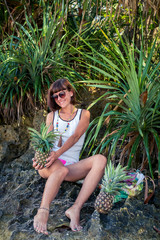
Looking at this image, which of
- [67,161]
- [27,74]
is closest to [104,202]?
[67,161]

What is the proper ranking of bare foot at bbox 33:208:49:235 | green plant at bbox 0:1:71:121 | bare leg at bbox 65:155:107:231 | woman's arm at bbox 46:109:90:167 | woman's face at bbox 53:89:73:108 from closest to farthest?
bare foot at bbox 33:208:49:235 < bare leg at bbox 65:155:107:231 < woman's arm at bbox 46:109:90:167 < woman's face at bbox 53:89:73:108 < green plant at bbox 0:1:71:121

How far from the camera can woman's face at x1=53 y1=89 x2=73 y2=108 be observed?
10.8 feet

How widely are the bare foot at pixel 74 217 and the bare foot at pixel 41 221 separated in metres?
0.20

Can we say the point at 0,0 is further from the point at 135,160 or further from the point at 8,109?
the point at 135,160

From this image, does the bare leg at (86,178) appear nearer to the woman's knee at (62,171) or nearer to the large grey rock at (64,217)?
the large grey rock at (64,217)

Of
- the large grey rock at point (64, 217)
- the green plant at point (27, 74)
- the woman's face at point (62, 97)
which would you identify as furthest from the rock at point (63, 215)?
the green plant at point (27, 74)

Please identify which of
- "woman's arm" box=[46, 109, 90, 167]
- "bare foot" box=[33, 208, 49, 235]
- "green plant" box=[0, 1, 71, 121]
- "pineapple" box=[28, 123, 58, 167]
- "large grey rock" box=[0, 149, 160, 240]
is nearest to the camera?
"large grey rock" box=[0, 149, 160, 240]

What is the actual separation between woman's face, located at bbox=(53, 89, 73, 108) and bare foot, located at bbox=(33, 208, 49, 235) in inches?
46.1

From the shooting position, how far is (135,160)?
3.60m

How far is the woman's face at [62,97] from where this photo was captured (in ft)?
10.8

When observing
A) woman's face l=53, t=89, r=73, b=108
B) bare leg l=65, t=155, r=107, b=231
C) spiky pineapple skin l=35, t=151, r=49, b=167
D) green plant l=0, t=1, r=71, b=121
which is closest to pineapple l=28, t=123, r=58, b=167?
spiky pineapple skin l=35, t=151, r=49, b=167

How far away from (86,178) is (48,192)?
389mm

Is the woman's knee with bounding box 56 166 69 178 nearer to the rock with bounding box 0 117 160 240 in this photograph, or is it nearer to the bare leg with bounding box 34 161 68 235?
the bare leg with bounding box 34 161 68 235

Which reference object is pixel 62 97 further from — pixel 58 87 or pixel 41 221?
pixel 41 221
